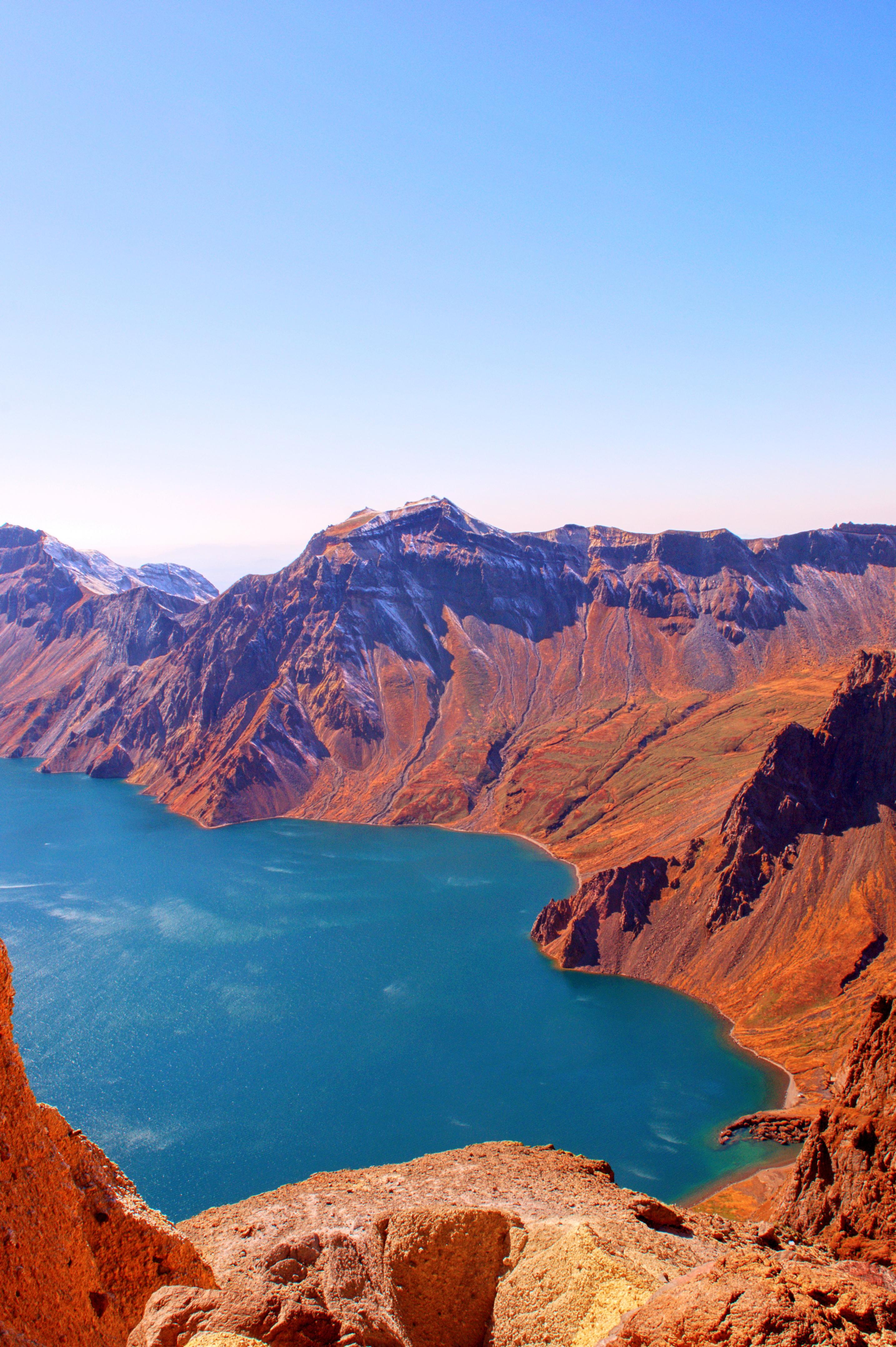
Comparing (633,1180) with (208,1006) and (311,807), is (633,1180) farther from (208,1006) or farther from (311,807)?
(311,807)

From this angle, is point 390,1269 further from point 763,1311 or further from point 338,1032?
point 338,1032

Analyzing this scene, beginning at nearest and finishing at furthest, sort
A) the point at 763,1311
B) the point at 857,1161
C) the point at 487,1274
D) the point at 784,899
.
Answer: the point at 763,1311 < the point at 487,1274 < the point at 857,1161 < the point at 784,899

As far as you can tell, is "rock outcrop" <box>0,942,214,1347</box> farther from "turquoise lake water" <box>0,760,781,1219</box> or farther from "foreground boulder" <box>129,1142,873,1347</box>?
"turquoise lake water" <box>0,760,781,1219</box>

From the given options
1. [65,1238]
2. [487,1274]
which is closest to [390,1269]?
[487,1274]

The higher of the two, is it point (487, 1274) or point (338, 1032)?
point (487, 1274)

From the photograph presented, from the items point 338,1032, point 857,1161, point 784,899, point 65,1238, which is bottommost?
point 338,1032

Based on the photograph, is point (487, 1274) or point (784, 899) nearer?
point (487, 1274)

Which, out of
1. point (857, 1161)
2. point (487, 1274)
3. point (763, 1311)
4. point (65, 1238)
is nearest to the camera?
point (763, 1311)
